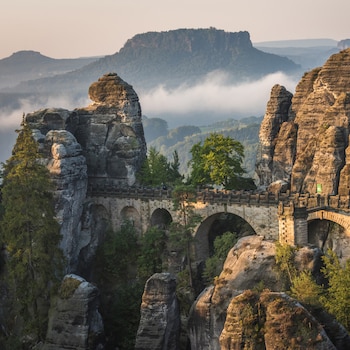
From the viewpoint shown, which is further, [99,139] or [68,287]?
[99,139]

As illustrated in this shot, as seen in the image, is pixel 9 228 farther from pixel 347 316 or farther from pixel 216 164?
pixel 347 316

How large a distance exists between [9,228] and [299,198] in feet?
68.1

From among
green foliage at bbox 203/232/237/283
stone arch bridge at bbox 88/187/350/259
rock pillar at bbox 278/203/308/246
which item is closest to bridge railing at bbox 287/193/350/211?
stone arch bridge at bbox 88/187/350/259

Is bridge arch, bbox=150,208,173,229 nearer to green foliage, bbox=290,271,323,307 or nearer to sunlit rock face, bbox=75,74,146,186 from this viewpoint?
sunlit rock face, bbox=75,74,146,186

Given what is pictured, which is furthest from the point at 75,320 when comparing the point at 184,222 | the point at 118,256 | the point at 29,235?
the point at 184,222

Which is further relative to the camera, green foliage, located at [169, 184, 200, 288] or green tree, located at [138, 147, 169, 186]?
green tree, located at [138, 147, 169, 186]

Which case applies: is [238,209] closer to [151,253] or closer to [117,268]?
[151,253]

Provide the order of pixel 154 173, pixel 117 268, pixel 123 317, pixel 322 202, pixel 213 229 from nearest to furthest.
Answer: pixel 322 202 → pixel 123 317 → pixel 213 229 → pixel 117 268 → pixel 154 173

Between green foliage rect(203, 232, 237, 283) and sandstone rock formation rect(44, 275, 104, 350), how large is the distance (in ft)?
29.0

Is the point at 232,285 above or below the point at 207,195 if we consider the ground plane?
below

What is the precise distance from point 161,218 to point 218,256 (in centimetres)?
911

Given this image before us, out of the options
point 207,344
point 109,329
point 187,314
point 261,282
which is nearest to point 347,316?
point 261,282

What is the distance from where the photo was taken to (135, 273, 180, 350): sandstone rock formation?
4494 cm

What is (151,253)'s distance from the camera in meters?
56.3
